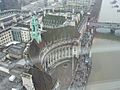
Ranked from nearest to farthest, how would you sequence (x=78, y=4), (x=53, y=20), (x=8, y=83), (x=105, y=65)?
(x=8, y=83) < (x=105, y=65) < (x=53, y=20) < (x=78, y=4)

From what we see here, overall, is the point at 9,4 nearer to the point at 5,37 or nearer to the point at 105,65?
the point at 5,37

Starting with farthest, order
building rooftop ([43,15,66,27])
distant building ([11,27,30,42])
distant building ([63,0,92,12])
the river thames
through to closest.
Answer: distant building ([63,0,92,12]) < building rooftop ([43,15,66,27]) < distant building ([11,27,30,42]) < the river thames

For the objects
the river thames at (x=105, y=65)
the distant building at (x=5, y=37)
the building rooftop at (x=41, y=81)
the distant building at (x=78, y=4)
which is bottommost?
the river thames at (x=105, y=65)

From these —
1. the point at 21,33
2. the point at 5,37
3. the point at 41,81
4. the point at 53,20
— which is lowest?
the point at 5,37

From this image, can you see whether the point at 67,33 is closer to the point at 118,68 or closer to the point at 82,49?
the point at 82,49

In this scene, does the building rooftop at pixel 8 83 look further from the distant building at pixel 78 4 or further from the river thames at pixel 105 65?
the distant building at pixel 78 4

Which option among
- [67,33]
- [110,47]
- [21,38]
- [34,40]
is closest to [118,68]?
[110,47]

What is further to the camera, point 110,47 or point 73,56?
point 110,47

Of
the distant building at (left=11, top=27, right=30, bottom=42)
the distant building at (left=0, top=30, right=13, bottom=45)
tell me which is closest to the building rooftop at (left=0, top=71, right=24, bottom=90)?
the distant building at (left=0, top=30, right=13, bottom=45)

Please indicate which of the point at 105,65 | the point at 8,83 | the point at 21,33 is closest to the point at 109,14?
the point at 21,33

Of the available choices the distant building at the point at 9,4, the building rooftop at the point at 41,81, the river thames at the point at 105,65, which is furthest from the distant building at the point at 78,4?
the building rooftop at the point at 41,81

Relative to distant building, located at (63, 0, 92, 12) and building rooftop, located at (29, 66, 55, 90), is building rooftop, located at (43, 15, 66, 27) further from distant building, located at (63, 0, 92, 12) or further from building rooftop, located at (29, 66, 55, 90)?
building rooftop, located at (29, 66, 55, 90)
